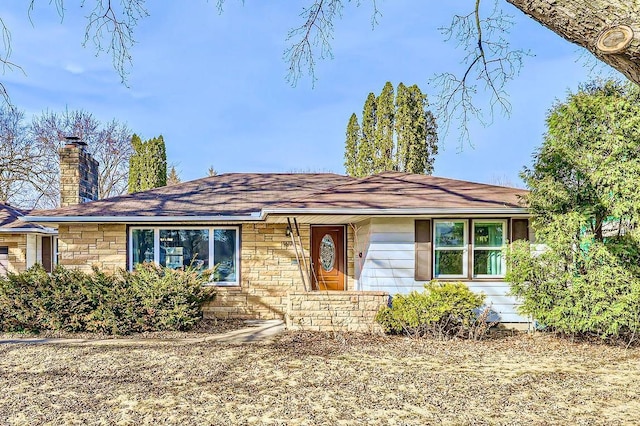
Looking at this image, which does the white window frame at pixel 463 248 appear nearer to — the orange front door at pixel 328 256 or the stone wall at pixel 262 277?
the orange front door at pixel 328 256

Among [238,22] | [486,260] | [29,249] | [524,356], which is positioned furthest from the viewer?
[29,249]

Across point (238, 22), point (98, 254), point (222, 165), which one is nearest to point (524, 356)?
point (238, 22)

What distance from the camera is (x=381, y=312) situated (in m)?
8.12

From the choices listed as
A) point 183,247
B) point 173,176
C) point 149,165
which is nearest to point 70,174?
point 183,247

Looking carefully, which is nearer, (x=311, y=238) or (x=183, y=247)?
(x=183, y=247)

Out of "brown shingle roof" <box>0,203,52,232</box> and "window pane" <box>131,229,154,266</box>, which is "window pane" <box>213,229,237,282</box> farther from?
"brown shingle roof" <box>0,203,52,232</box>

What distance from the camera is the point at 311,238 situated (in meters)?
10.4

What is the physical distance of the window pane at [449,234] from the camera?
8.64m

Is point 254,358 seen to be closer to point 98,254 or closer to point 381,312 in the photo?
point 381,312

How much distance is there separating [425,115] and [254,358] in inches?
568

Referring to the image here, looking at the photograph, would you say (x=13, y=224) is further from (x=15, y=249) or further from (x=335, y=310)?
(x=335, y=310)

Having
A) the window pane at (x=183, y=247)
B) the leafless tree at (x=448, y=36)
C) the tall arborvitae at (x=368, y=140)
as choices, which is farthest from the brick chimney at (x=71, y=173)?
the tall arborvitae at (x=368, y=140)

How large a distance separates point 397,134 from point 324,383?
1461 centimetres

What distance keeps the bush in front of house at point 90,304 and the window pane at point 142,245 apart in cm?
151
